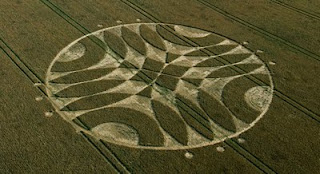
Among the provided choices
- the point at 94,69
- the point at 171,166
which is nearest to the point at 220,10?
the point at 94,69

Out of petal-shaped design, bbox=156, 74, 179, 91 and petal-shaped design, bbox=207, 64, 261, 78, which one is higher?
petal-shaped design, bbox=207, 64, 261, 78

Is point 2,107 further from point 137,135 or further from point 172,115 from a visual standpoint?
point 172,115

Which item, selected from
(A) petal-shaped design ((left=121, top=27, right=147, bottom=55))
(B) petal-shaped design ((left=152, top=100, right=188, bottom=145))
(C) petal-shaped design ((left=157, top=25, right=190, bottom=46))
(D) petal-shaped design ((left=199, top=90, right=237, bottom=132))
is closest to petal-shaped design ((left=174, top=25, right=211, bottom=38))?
(C) petal-shaped design ((left=157, top=25, right=190, bottom=46))

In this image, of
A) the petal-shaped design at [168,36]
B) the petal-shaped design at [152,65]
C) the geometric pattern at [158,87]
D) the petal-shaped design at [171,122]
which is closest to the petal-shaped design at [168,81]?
the geometric pattern at [158,87]

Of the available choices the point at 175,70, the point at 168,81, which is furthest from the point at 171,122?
the point at 175,70

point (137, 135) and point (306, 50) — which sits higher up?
point (306, 50)

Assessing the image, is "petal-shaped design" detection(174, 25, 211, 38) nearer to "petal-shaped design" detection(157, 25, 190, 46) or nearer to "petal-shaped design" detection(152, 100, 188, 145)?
"petal-shaped design" detection(157, 25, 190, 46)

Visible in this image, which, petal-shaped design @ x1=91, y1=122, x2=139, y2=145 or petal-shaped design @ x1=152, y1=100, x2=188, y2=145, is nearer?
petal-shaped design @ x1=91, y1=122, x2=139, y2=145
